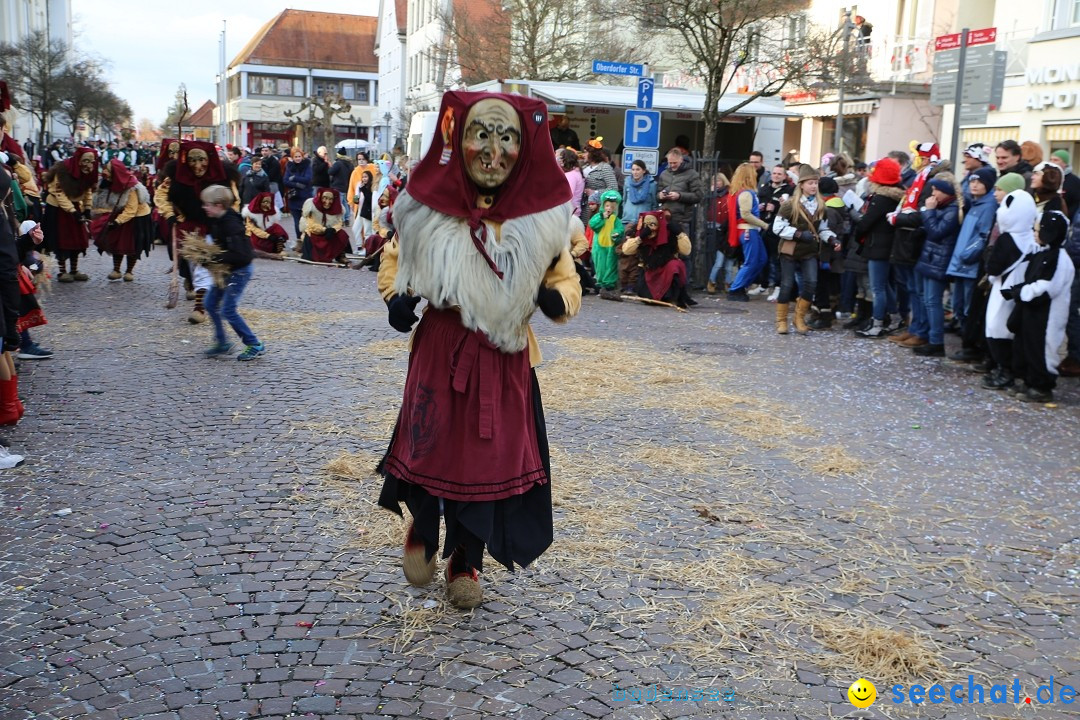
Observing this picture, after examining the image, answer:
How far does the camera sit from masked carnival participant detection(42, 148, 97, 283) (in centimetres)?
1316

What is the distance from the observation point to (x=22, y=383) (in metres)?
8.15

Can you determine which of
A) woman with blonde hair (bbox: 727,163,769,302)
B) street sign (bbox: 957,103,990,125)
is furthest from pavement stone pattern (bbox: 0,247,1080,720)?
woman with blonde hair (bbox: 727,163,769,302)

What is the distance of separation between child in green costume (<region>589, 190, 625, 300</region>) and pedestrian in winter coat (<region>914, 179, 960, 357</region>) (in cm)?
502

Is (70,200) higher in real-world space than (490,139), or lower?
lower

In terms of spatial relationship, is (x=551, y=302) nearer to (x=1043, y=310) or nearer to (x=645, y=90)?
(x=1043, y=310)

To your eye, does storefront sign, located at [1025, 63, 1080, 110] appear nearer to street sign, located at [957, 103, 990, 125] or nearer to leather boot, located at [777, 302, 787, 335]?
street sign, located at [957, 103, 990, 125]

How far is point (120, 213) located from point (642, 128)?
7.38m

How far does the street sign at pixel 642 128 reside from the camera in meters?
14.5

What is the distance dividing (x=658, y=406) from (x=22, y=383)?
517 centimetres

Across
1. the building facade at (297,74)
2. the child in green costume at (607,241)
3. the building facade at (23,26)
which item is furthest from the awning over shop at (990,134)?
the building facade at (297,74)

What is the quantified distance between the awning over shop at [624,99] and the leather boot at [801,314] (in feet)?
39.1

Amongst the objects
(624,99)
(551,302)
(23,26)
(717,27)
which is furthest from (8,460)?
(23,26)

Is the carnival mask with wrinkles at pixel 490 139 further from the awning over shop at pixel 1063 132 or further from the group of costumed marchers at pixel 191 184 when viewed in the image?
the awning over shop at pixel 1063 132

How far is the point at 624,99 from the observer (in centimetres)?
2375
